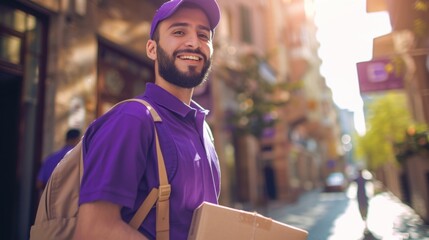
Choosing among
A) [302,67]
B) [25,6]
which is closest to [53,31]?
[25,6]

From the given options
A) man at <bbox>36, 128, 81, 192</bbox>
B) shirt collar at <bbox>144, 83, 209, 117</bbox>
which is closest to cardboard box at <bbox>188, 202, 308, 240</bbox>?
shirt collar at <bbox>144, 83, 209, 117</bbox>

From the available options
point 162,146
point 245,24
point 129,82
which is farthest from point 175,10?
point 245,24

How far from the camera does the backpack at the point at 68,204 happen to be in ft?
3.59

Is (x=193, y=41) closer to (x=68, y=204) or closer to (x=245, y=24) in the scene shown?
(x=68, y=204)

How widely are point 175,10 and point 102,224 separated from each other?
2.92 feet

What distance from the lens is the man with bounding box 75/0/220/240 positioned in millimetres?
1055

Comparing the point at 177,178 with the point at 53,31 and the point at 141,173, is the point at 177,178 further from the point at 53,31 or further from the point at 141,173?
the point at 53,31

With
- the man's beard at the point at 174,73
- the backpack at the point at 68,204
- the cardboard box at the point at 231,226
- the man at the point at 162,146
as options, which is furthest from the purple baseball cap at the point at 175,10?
the cardboard box at the point at 231,226

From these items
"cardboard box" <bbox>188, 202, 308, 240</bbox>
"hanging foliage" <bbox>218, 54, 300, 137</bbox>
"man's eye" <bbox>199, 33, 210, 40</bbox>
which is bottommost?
"cardboard box" <bbox>188, 202, 308, 240</bbox>

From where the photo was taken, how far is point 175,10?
4.82ft

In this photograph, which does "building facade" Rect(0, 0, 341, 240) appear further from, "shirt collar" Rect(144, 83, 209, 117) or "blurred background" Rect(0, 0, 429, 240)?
"shirt collar" Rect(144, 83, 209, 117)

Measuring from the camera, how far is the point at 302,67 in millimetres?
27875

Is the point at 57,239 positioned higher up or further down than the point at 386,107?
further down

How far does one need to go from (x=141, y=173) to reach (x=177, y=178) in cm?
14
